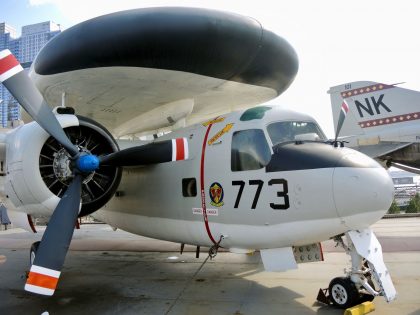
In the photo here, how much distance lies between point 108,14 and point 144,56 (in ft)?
3.07

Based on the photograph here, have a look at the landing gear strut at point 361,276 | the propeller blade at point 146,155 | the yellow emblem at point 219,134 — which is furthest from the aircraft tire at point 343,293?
the propeller blade at point 146,155

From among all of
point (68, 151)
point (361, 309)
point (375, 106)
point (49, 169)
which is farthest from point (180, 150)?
point (375, 106)

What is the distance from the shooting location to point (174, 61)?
22.0 feet

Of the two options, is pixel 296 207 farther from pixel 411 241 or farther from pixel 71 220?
pixel 411 241

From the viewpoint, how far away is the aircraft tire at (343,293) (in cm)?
540

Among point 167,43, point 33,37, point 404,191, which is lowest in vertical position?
point 404,191

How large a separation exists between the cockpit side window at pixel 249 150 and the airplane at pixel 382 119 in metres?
9.21

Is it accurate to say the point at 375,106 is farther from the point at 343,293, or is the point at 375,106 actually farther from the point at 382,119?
the point at 343,293

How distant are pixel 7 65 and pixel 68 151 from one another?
1.66 metres

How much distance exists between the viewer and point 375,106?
14906 mm

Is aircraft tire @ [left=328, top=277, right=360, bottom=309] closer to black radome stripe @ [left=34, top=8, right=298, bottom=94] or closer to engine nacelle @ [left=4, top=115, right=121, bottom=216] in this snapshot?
black radome stripe @ [left=34, top=8, right=298, bottom=94]

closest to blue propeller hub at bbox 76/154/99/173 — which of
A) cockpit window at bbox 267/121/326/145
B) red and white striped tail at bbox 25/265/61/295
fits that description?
red and white striped tail at bbox 25/265/61/295

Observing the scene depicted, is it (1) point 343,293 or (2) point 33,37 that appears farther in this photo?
(2) point 33,37

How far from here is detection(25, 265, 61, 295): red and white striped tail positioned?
17.1ft
